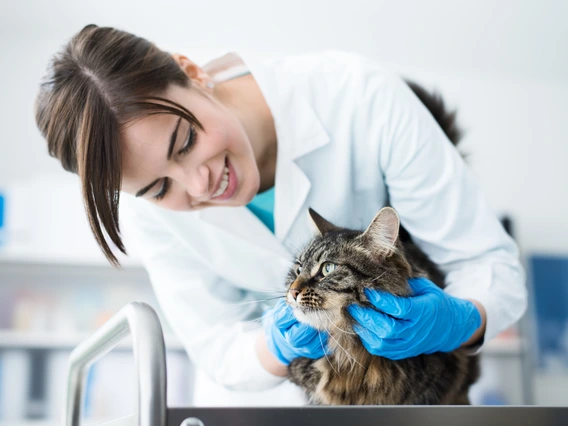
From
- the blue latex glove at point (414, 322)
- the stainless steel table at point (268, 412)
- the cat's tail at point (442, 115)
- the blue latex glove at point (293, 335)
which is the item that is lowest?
the blue latex glove at point (293, 335)

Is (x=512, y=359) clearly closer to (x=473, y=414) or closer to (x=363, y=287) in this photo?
(x=363, y=287)

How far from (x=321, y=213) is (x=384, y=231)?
479 mm

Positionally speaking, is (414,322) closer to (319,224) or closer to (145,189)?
(319,224)

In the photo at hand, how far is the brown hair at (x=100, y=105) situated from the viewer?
997mm

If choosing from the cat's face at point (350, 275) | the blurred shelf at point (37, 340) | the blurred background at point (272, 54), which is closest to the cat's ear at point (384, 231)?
the cat's face at point (350, 275)

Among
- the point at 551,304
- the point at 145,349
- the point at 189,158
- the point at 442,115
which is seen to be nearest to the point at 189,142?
the point at 189,158

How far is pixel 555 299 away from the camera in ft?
12.2

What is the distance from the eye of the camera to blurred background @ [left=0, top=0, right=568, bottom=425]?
314cm

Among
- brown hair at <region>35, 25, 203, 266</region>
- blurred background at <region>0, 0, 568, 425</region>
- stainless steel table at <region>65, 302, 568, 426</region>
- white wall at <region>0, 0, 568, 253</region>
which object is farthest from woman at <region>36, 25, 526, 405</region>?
white wall at <region>0, 0, 568, 253</region>

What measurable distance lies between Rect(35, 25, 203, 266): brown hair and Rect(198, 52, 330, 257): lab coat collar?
0.99 feet

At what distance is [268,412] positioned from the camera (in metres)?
0.57

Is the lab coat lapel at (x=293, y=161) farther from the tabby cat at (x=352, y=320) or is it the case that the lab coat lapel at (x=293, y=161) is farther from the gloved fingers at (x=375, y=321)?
the gloved fingers at (x=375, y=321)

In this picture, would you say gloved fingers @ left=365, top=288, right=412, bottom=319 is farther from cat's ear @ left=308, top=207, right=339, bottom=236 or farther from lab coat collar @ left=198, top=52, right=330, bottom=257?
lab coat collar @ left=198, top=52, right=330, bottom=257

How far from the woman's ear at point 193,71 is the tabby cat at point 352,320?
1.44 ft
